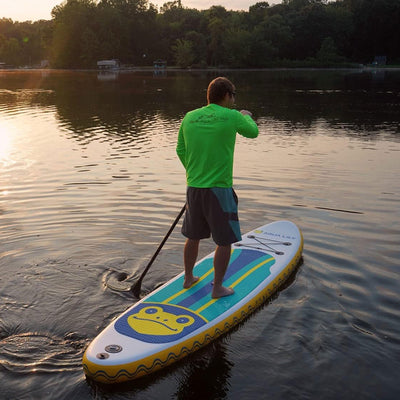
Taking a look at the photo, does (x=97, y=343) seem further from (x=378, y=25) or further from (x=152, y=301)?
(x=378, y=25)

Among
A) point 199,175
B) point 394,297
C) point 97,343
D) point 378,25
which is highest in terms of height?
point 378,25

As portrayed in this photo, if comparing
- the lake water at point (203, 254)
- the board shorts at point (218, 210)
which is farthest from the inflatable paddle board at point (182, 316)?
the board shorts at point (218, 210)

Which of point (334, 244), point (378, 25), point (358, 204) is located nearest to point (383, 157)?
point (358, 204)

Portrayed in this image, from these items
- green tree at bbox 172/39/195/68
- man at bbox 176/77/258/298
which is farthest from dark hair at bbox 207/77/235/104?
green tree at bbox 172/39/195/68

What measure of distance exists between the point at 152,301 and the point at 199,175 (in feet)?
4.78

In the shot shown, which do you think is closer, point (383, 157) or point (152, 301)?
point (152, 301)

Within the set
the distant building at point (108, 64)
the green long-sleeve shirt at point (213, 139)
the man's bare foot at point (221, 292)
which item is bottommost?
the man's bare foot at point (221, 292)

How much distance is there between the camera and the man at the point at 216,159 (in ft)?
14.8

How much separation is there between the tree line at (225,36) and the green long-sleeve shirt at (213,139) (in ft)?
310

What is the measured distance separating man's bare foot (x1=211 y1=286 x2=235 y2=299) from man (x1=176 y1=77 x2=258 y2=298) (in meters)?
0.39

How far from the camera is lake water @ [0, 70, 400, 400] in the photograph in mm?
4023

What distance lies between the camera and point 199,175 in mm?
4621

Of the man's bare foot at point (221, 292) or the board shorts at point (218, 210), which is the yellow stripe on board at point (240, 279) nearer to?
the man's bare foot at point (221, 292)

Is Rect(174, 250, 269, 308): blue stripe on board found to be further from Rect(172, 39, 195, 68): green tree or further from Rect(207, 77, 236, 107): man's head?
Rect(172, 39, 195, 68): green tree
